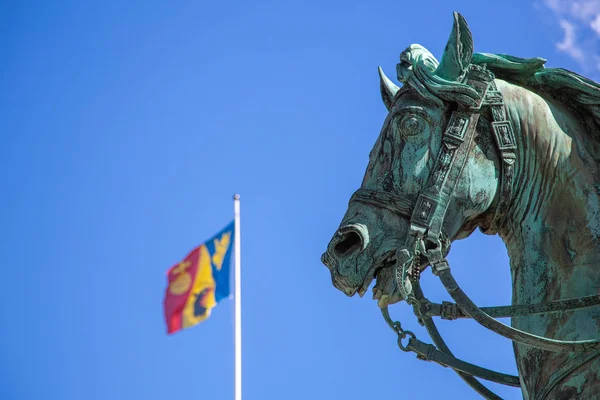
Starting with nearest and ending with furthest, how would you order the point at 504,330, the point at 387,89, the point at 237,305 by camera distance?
1. the point at 504,330
2. the point at 387,89
3. the point at 237,305

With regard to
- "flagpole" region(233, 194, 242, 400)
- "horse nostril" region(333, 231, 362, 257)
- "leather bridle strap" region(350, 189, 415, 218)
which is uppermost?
"flagpole" region(233, 194, 242, 400)

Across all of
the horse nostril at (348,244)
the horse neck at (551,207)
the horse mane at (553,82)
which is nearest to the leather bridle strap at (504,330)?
the horse neck at (551,207)

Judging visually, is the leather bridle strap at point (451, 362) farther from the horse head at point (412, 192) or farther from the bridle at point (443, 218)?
the horse head at point (412, 192)

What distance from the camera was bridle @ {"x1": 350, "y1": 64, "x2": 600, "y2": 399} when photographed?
9.46 metres

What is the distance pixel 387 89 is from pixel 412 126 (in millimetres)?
962

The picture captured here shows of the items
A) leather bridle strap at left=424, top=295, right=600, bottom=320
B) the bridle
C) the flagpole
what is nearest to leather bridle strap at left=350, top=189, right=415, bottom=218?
the bridle

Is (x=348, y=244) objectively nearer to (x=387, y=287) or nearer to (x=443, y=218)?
(x=387, y=287)

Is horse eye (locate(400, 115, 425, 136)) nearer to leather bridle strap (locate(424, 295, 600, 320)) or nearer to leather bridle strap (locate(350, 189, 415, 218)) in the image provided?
leather bridle strap (locate(350, 189, 415, 218))

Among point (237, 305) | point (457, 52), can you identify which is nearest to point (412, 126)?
point (457, 52)

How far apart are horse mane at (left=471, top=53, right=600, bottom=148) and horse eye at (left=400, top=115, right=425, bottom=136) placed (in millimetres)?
579

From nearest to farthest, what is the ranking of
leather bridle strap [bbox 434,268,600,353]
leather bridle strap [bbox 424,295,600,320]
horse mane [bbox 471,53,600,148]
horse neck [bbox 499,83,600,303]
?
leather bridle strap [bbox 434,268,600,353] → leather bridle strap [bbox 424,295,600,320] → horse neck [bbox 499,83,600,303] → horse mane [bbox 471,53,600,148]

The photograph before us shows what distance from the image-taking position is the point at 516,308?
30.2 ft

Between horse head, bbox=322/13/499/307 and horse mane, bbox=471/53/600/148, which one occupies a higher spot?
horse mane, bbox=471/53/600/148

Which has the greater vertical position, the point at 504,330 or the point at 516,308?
the point at 516,308
